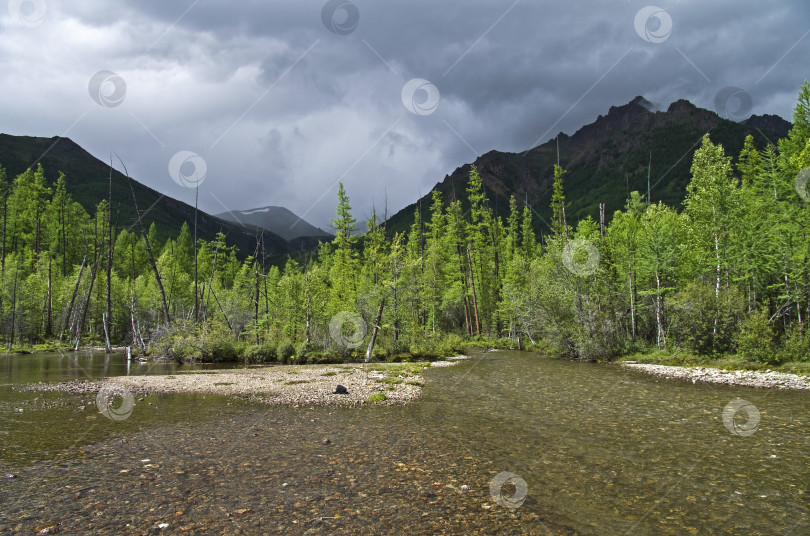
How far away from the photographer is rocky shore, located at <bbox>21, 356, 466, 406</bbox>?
17.6 meters

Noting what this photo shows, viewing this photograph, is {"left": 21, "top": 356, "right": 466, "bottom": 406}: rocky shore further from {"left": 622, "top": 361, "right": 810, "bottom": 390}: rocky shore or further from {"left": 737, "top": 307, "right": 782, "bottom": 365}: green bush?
{"left": 737, "top": 307, "right": 782, "bottom": 365}: green bush

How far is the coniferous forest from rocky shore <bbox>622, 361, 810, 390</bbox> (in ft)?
9.66

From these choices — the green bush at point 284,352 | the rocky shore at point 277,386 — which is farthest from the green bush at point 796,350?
the green bush at point 284,352

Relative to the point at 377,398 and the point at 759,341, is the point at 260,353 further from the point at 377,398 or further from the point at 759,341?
the point at 759,341

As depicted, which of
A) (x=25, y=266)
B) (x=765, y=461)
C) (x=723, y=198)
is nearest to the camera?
(x=765, y=461)

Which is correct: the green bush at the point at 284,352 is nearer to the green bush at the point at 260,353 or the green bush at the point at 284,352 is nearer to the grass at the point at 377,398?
the green bush at the point at 260,353

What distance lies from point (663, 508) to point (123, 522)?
8.93m

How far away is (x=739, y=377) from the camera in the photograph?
69.5ft

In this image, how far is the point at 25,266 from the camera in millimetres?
60844

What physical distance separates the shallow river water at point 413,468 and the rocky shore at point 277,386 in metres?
1.75

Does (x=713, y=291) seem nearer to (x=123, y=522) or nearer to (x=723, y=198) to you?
(x=723, y=198)

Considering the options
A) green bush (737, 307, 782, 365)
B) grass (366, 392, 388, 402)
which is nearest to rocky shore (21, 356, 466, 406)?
grass (366, 392, 388, 402)

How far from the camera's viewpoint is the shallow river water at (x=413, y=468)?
670 cm

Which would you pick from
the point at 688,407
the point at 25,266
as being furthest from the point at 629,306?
the point at 25,266
